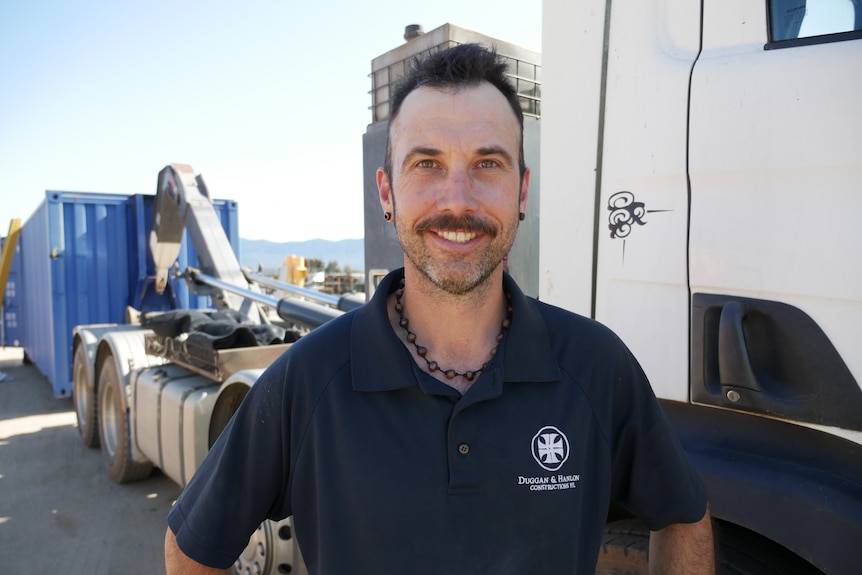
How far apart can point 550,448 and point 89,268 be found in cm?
829

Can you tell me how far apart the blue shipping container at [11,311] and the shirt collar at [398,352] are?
39.4ft

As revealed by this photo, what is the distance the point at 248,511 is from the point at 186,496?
0.16 m

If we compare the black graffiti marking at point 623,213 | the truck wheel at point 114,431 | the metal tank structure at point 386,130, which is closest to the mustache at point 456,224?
the black graffiti marking at point 623,213

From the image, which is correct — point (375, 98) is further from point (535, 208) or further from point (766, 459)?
point (766, 459)

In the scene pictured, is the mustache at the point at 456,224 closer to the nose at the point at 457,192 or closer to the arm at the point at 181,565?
the nose at the point at 457,192

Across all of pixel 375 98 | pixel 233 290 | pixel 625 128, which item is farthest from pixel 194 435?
pixel 625 128

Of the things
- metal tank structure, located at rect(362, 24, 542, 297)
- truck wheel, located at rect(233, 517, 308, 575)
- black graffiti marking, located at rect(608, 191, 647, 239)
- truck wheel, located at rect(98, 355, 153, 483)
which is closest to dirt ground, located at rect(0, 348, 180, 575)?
truck wheel, located at rect(98, 355, 153, 483)

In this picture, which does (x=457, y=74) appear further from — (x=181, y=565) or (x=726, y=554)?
(x=726, y=554)

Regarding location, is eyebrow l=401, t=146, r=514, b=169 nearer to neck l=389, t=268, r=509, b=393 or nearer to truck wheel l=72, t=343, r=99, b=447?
neck l=389, t=268, r=509, b=393

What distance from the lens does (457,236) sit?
1.27m

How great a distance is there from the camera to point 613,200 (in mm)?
Result: 1904

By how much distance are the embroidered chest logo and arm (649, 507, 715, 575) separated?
0.37 meters

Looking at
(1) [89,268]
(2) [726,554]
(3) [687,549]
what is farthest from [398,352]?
(1) [89,268]

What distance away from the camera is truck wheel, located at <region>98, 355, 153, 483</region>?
17.0ft
